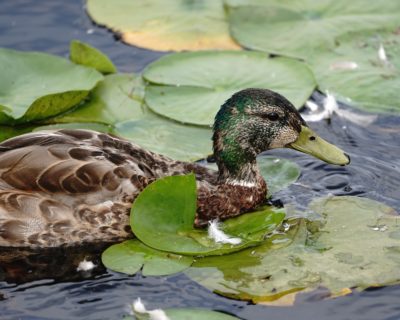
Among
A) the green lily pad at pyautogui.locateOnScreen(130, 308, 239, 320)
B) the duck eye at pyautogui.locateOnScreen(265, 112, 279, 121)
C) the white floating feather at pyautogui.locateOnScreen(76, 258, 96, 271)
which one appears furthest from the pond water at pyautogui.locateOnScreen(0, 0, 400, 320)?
the duck eye at pyautogui.locateOnScreen(265, 112, 279, 121)

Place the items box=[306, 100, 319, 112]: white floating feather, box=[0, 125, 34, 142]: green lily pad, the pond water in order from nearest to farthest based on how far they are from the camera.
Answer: the pond water, box=[0, 125, 34, 142]: green lily pad, box=[306, 100, 319, 112]: white floating feather

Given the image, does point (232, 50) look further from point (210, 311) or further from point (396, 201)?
point (210, 311)

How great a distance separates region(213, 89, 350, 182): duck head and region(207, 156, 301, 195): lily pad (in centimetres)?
42

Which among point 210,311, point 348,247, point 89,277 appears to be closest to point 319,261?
point 348,247

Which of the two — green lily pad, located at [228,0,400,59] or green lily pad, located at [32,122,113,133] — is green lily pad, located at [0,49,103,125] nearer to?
green lily pad, located at [32,122,113,133]

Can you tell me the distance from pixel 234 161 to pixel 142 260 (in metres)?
1.32

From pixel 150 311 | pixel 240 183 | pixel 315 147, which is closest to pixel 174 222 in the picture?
pixel 240 183

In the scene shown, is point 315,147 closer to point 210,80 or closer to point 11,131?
point 210,80

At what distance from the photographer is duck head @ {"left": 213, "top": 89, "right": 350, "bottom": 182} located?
8.84 meters

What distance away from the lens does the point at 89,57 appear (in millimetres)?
10469

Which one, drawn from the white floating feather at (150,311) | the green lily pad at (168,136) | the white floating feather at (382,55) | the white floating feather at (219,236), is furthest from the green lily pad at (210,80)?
the white floating feather at (150,311)

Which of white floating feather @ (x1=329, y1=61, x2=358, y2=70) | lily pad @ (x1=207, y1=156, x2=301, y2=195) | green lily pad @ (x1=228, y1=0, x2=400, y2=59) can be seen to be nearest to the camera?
lily pad @ (x1=207, y1=156, x2=301, y2=195)

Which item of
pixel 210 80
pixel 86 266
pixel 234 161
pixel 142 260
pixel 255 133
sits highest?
pixel 255 133

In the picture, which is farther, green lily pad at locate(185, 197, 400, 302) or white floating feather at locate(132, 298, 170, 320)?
green lily pad at locate(185, 197, 400, 302)
